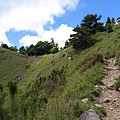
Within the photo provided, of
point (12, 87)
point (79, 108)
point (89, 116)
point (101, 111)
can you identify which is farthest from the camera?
point (101, 111)

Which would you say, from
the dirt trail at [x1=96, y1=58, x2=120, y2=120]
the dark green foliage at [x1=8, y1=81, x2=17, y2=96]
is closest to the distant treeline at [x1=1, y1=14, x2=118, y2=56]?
the dirt trail at [x1=96, y1=58, x2=120, y2=120]

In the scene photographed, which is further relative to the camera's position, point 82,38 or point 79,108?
point 82,38

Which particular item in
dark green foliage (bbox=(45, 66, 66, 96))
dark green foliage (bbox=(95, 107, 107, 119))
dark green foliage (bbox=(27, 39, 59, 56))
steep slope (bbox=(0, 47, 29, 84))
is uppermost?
dark green foliage (bbox=(27, 39, 59, 56))

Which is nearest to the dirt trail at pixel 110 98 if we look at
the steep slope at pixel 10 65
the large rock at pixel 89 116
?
the large rock at pixel 89 116

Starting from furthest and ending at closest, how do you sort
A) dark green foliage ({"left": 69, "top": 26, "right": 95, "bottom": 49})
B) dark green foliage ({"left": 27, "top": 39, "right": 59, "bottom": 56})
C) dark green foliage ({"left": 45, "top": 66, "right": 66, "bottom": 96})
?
dark green foliage ({"left": 27, "top": 39, "right": 59, "bottom": 56}) → dark green foliage ({"left": 69, "top": 26, "right": 95, "bottom": 49}) → dark green foliage ({"left": 45, "top": 66, "right": 66, "bottom": 96})

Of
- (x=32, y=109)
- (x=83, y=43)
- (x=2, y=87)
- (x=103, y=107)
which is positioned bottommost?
(x=103, y=107)

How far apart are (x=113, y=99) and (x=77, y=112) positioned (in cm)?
240

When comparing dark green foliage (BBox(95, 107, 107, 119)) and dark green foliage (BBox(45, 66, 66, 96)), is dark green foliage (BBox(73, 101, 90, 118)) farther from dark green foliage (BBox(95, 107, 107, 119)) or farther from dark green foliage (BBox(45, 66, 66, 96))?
dark green foliage (BBox(45, 66, 66, 96))

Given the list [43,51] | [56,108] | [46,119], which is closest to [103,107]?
[56,108]

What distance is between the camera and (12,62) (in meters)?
64.8

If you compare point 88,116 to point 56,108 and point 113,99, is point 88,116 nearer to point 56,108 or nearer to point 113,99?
point 56,108

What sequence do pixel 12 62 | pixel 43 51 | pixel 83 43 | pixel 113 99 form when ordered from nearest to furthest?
pixel 113 99, pixel 83 43, pixel 12 62, pixel 43 51

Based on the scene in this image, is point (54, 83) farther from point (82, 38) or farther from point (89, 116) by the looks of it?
point (82, 38)

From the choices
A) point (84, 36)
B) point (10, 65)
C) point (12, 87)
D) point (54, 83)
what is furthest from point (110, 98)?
point (10, 65)
